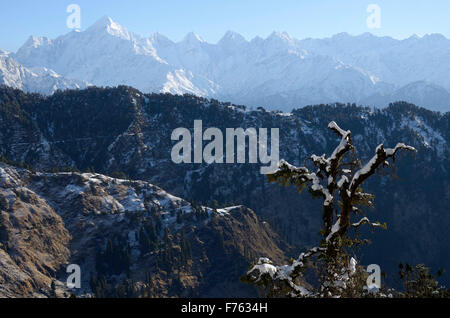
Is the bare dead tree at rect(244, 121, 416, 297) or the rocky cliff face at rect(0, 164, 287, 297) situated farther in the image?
the rocky cliff face at rect(0, 164, 287, 297)

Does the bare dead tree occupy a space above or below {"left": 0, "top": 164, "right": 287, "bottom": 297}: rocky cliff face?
above

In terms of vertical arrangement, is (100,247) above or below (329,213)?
below

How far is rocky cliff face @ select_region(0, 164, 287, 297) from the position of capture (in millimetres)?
154875

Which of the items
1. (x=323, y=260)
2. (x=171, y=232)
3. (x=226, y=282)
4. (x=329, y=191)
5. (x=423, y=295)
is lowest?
(x=226, y=282)

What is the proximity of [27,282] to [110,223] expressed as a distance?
164ft

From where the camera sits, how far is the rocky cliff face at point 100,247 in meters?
155

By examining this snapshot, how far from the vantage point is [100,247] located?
180000 millimetres

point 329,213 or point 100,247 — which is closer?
point 329,213
